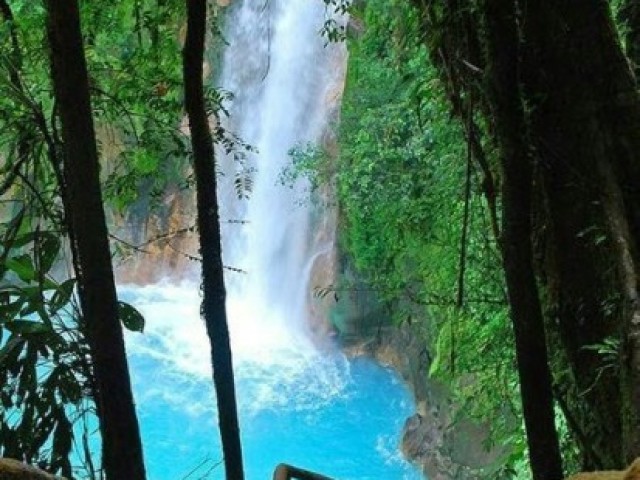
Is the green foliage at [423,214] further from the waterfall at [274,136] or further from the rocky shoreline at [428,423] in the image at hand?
the waterfall at [274,136]

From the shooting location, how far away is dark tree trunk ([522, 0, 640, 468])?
2199mm

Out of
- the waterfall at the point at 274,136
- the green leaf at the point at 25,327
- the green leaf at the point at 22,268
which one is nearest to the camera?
the green leaf at the point at 25,327

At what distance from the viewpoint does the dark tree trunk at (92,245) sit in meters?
1.71

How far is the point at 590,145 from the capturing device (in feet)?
7.22

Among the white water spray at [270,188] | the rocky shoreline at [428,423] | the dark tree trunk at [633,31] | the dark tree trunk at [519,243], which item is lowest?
the dark tree trunk at [519,243]

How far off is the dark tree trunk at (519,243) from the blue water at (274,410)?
20.1 ft

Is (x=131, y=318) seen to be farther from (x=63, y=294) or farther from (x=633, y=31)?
(x=633, y=31)

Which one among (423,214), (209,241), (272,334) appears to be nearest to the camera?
(209,241)

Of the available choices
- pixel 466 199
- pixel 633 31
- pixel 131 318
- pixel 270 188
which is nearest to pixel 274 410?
pixel 270 188

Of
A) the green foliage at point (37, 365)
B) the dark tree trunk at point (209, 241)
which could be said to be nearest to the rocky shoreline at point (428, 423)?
the dark tree trunk at point (209, 241)

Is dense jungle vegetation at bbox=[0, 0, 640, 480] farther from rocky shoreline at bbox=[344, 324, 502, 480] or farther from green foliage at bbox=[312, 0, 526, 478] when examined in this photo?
rocky shoreline at bbox=[344, 324, 502, 480]

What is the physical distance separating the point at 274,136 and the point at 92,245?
1117 centimetres

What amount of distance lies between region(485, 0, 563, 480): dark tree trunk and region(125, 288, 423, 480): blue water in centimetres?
612

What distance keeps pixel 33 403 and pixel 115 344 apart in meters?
0.48
